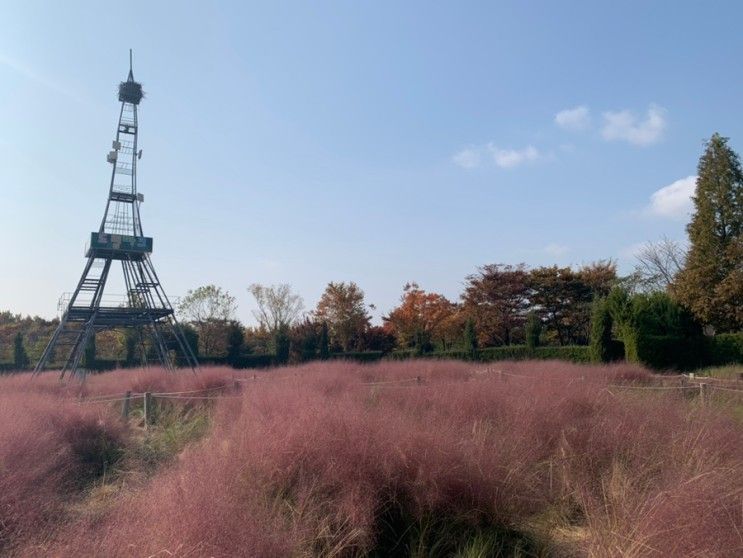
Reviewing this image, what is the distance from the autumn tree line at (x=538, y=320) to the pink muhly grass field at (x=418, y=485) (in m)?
18.1

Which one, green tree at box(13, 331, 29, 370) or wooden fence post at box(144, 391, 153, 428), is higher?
green tree at box(13, 331, 29, 370)

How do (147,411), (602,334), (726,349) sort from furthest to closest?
1. (602,334)
2. (726,349)
3. (147,411)

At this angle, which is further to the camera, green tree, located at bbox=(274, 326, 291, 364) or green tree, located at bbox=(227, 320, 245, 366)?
green tree, located at bbox=(227, 320, 245, 366)

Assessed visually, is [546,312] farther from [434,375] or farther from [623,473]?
[623,473]

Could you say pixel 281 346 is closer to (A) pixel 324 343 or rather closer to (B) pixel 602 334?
(A) pixel 324 343

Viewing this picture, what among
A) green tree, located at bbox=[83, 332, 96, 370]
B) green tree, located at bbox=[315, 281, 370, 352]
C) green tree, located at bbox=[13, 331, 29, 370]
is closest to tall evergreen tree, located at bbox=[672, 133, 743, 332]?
green tree, located at bbox=[315, 281, 370, 352]

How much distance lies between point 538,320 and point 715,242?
9.55 meters

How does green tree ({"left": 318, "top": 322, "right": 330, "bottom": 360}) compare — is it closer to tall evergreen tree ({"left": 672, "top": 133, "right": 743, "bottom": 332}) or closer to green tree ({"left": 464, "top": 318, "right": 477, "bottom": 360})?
green tree ({"left": 464, "top": 318, "right": 477, "bottom": 360})

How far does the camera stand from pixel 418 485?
178 inches

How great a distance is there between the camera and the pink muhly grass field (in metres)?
3.22

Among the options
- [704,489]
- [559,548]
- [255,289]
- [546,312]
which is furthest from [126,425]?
Answer: [255,289]

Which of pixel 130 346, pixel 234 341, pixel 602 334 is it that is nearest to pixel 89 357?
pixel 130 346

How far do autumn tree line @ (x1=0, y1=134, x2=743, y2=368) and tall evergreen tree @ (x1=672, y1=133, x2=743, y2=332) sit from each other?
→ 4 cm

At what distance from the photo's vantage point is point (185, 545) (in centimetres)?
291
